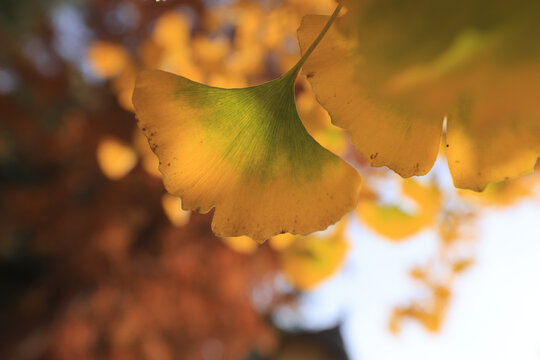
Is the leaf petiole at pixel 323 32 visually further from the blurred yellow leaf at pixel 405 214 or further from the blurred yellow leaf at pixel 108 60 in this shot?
the blurred yellow leaf at pixel 108 60

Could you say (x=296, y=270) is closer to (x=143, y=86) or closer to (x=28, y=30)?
(x=143, y=86)

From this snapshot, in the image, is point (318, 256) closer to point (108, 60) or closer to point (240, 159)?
point (240, 159)

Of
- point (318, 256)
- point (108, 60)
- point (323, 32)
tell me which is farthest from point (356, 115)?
point (108, 60)

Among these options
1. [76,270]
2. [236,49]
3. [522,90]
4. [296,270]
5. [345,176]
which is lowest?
[76,270]

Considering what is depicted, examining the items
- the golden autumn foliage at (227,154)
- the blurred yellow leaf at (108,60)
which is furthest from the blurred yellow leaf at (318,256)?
the blurred yellow leaf at (108,60)

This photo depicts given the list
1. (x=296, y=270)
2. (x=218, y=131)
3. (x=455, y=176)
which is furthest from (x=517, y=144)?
(x=296, y=270)
